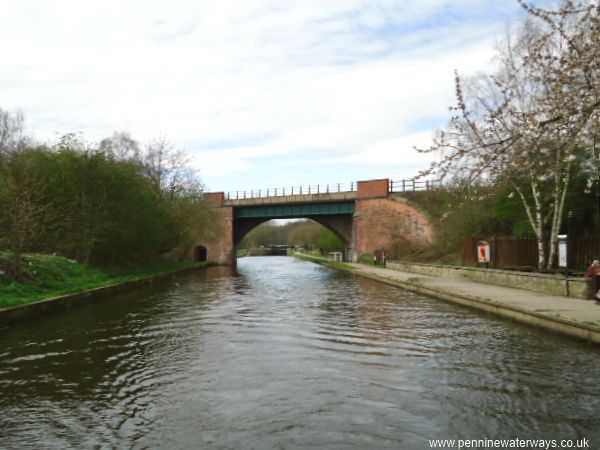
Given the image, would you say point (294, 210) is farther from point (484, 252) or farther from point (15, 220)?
point (15, 220)

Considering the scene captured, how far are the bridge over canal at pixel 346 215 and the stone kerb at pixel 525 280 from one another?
54.1 feet

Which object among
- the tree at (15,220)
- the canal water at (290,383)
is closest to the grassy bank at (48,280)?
the tree at (15,220)

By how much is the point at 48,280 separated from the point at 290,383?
1394 cm

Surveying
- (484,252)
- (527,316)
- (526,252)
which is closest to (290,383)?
(527,316)

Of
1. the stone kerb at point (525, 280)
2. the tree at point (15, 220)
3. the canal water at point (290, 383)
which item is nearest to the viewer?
the canal water at point (290, 383)

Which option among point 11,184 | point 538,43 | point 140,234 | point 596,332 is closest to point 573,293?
point 596,332

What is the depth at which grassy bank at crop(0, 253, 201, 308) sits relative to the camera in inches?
587

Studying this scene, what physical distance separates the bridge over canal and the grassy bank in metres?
25.6

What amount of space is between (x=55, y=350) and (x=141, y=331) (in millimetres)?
2351

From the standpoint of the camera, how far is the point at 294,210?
52938 mm

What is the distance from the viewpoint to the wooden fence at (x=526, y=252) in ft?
68.8

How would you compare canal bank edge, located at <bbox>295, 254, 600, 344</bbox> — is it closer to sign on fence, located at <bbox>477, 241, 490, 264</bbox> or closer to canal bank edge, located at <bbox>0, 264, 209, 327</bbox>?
sign on fence, located at <bbox>477, 241, 490, 264</bbox>

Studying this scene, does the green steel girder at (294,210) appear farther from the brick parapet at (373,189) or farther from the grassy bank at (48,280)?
the grassy bank at (48,280)

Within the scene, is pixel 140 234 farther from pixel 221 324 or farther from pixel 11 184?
pixel 221 324
